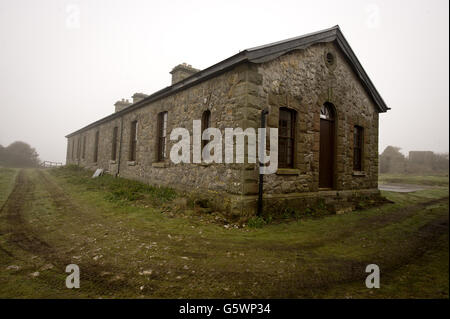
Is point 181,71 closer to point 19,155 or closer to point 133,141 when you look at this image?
point 133,141

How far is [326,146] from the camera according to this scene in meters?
8.27

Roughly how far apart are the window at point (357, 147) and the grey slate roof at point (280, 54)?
190cm

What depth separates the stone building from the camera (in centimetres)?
608

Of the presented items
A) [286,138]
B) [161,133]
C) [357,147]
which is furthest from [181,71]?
[357,147]

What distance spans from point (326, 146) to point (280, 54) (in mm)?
3863

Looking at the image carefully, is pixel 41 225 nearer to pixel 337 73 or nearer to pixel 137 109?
pixel 137 109

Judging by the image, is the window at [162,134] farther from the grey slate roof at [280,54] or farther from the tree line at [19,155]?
the tree line at [19,155]

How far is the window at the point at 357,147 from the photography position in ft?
31.2

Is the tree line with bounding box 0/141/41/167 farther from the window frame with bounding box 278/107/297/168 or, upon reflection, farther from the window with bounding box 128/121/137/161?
the window frame with bounding box 278/107/297/168

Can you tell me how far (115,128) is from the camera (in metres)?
15.3

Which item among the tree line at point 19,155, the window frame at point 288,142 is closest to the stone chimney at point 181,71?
the window frame at point 288,142

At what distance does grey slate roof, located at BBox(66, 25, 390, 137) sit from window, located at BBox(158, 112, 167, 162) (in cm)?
91
